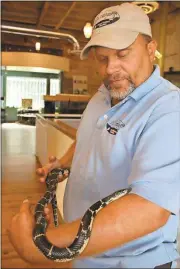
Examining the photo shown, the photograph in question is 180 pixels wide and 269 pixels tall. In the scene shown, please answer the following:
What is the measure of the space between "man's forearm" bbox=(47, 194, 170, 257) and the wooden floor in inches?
37.4

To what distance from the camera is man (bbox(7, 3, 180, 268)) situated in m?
0.40

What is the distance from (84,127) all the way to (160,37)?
33 centimetres

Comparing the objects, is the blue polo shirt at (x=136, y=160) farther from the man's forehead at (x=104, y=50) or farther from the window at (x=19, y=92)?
the window at (x=19, y=92)

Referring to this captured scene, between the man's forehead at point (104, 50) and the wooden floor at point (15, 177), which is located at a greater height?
the man's forehead at point (104, 50)

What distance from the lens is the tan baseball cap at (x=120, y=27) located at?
537 mm

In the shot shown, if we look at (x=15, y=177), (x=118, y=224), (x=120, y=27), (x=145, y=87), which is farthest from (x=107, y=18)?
(x=15, y=177)

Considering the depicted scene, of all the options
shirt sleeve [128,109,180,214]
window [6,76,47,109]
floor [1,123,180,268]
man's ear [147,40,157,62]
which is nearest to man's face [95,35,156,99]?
man's ear [147,40,157,62]

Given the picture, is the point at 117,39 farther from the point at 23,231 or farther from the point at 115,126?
the point at 23,231

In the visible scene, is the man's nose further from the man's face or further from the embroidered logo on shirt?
the embroidered logo on shirt

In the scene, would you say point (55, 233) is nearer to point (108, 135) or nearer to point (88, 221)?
point (88, 221)

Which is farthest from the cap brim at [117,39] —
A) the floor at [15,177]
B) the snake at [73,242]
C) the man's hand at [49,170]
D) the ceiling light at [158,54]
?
the floor at [15,177]

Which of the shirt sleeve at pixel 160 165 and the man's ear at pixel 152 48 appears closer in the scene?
the shirt sleeve at pixel 160 165

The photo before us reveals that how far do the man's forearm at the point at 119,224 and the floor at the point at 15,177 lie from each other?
93cm

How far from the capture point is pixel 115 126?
56 centimetres
